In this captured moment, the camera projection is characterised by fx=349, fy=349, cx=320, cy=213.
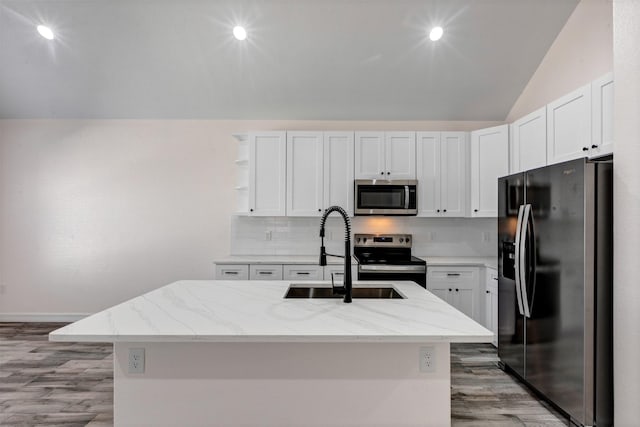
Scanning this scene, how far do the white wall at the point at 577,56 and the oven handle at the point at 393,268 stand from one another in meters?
2.27

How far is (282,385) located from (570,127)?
2746mm

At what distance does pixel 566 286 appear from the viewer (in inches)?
87.7

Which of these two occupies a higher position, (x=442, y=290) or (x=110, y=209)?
(x=110, y=209)

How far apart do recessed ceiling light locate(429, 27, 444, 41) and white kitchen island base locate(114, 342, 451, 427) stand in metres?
3.11

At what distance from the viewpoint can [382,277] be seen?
3.74m

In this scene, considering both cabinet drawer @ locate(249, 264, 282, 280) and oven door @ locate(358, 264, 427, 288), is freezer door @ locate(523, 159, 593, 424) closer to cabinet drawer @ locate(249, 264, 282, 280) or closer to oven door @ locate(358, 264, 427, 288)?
oven door @ locate(358, 264, 427, 288)

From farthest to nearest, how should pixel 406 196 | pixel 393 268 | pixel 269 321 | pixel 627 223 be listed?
1. pixel 406 196
2. pixel 393 268
3. pixel 627 223
4. pixel 269 321

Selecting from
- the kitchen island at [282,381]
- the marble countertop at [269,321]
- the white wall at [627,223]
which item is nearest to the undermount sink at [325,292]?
the marble countertop at [269,321]

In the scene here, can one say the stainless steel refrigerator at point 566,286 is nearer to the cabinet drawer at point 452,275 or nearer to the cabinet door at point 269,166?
the cabinet drawer at point 452,275

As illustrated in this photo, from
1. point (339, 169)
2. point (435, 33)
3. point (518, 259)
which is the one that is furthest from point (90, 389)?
point (435, 33)

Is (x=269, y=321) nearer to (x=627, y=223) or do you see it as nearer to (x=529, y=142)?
(x=627, y=223)

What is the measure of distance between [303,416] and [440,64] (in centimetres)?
366

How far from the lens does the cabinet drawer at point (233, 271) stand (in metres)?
3.88

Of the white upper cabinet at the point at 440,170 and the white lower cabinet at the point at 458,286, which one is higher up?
the white upper cabinet at the point at 440,170
